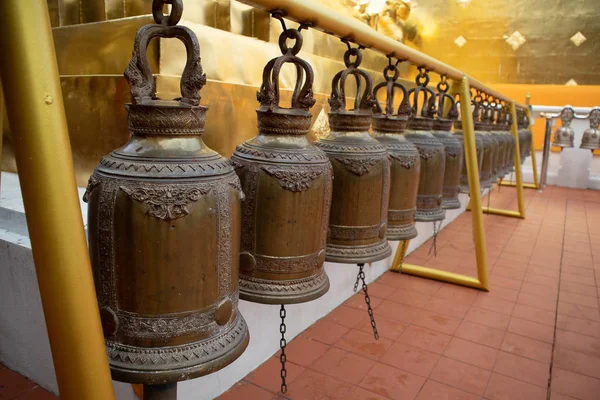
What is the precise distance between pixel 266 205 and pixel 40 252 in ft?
2.34

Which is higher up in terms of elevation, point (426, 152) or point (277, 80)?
point (277, 80)

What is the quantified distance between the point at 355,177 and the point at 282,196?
1.26 feet

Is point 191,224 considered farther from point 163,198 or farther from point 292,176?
point 292,176

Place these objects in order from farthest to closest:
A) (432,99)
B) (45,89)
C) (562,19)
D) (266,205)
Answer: (562,19) < (432,99) < (266,205) < (45,89)

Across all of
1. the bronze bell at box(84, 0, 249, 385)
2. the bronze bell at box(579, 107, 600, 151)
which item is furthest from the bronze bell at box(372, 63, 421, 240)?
the bronze bell at box(579, 107, 600, 151)

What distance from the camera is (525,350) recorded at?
280cm

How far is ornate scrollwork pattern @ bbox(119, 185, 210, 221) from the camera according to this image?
1017 mm

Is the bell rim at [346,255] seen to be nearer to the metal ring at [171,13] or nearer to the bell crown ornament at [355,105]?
the bell crown ornament at [355,105]

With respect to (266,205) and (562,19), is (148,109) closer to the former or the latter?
(266,205)

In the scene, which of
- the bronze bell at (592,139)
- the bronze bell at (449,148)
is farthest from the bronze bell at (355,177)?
the bronze bell at (592,139)

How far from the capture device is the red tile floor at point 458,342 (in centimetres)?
240

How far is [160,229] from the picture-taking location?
1.04 metres

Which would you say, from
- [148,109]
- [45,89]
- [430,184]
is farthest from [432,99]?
[45,89]

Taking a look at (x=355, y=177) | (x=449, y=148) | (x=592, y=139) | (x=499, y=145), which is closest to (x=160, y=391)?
(x=355, y=177)
